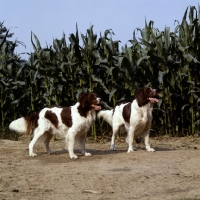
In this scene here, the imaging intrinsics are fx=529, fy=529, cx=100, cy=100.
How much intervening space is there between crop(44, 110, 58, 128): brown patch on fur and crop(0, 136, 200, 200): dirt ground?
706 millimetres

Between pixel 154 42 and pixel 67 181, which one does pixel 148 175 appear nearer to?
pixel 67 181

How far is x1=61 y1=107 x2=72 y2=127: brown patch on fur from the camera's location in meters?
10.7

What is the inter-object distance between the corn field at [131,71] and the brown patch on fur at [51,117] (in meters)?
2.29

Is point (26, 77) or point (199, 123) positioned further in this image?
point (26, 77)

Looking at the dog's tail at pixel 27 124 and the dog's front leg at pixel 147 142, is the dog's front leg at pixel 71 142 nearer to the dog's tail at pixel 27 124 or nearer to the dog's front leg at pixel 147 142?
the dog's tail at pixel 27 124

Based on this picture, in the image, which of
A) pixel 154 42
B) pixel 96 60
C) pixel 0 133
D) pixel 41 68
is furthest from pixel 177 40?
pixel 0 133

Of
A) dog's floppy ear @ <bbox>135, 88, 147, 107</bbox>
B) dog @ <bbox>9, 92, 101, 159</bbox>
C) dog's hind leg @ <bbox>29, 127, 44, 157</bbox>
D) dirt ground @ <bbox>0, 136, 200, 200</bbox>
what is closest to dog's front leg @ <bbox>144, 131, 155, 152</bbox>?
dirt ground @ <bbox>0, 136, 200, 200</bbox>

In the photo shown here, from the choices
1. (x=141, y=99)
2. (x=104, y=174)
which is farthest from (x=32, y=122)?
(x=104, y=174)

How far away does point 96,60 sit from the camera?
44.0ft

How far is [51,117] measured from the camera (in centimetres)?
1095

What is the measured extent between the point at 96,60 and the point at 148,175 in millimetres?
5715

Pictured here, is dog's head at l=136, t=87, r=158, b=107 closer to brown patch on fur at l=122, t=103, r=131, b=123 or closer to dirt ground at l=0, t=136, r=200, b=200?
brown patch on fur at l=122, t=103, r=131, b=123

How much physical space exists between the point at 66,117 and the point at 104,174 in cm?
259

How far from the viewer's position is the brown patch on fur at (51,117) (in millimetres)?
10898
